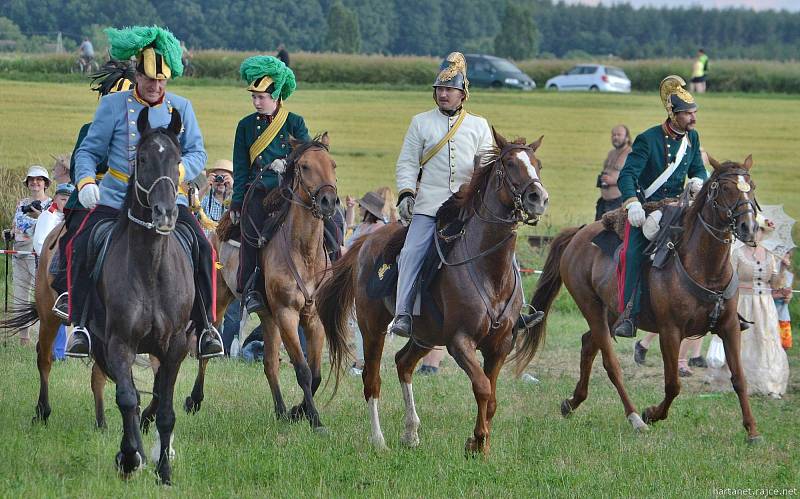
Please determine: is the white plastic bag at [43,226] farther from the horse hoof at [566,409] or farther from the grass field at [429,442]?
the horse hoof at [566,409]

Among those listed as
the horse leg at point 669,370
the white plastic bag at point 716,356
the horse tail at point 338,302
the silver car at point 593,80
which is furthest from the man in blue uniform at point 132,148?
the silver car at point 593,80

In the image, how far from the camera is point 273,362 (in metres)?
11.9

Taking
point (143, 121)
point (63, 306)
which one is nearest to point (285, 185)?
point (63, 306)

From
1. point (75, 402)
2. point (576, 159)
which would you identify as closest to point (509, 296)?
point (75, 402)

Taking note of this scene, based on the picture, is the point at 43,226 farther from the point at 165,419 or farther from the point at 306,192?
the point at 165,419

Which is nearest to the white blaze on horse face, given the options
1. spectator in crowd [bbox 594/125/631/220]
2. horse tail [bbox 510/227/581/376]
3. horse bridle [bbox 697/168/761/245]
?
horse bridle [bbox 697/168/761/245]

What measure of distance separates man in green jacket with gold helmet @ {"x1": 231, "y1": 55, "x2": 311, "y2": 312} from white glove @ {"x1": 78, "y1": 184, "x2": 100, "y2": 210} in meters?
3.24

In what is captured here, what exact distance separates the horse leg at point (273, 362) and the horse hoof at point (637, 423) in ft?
10.8

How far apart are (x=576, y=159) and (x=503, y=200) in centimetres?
2885

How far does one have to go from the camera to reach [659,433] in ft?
36.5

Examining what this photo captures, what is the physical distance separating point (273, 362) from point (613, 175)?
748 cm

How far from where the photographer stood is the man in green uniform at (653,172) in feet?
38.3

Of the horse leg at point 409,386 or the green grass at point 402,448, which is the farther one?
the horse leg at point 409,386

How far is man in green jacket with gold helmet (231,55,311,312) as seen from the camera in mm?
11875
